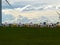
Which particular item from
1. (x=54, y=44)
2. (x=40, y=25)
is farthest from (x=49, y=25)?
(x=54, y=44)

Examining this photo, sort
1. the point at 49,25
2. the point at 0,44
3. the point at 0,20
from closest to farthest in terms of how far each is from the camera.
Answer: the point at 0,44
the point at 0,20
the point at 49,25

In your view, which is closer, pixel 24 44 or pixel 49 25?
pixel 24 44

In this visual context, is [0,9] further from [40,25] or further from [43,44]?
[43,44]

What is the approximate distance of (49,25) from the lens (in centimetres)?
7612

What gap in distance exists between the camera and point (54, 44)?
2819 centimetres

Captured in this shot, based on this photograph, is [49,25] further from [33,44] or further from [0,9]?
[33,44]

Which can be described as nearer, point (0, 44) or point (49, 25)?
point (0, 44)

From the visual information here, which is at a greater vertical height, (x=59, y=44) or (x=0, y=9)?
(x=0, y=9)

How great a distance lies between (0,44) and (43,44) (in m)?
3.84

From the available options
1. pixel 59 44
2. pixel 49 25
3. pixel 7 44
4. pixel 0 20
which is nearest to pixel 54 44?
pixel 59 44

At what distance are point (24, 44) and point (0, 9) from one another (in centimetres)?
4337

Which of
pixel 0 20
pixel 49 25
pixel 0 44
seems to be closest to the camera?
pixel 0 44

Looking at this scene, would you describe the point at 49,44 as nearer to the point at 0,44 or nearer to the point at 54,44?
the point at 54,44

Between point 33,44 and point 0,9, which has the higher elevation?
point 0,9
